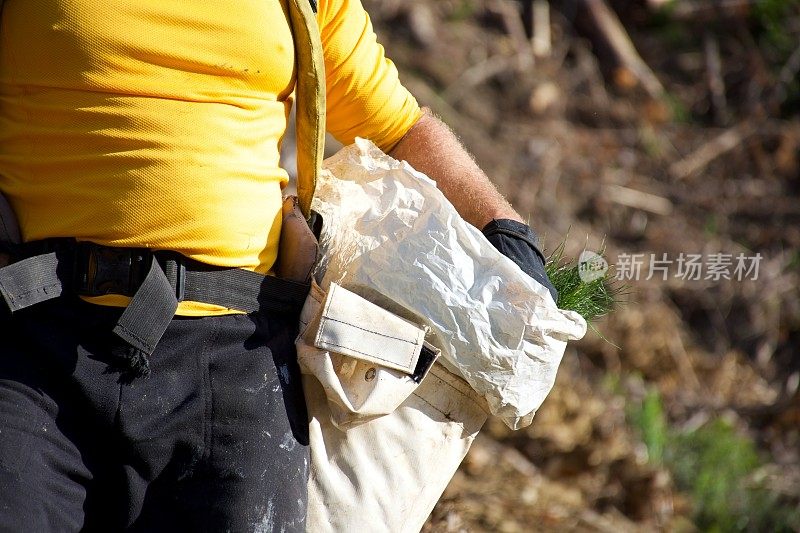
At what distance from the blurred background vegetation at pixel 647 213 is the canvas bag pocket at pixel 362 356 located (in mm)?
1571

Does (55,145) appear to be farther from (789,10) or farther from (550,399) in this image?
(789,10)

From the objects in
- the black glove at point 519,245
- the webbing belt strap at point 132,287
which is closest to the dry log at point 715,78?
the black glove at point 519,245

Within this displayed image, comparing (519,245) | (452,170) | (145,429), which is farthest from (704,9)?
(145,429)

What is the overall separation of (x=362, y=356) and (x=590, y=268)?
795 mm

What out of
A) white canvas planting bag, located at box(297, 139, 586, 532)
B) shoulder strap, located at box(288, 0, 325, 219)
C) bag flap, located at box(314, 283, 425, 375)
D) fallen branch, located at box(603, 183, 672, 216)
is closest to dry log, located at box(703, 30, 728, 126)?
fallen branch, located at box(603, 183, 672, 216)

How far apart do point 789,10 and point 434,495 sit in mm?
6031

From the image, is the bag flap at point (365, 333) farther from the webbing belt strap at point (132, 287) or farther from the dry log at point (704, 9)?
the dry log at point (704, 9)

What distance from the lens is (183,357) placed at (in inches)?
78.8

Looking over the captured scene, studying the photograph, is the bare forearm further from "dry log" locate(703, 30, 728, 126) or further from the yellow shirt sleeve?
"dry log" locate(703, 30, 728, 126)

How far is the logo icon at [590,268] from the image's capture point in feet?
8.07

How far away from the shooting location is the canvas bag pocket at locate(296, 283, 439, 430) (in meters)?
2.04

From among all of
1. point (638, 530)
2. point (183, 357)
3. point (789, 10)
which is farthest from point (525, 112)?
point (183, 357)

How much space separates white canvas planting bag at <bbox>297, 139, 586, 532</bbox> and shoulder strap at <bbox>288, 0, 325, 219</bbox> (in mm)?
168

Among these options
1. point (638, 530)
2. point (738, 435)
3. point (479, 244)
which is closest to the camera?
point (479, 244)
